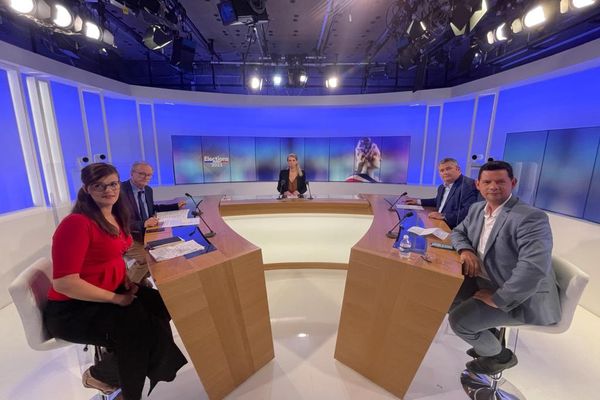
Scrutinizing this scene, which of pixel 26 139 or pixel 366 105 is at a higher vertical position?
pixel 366 105

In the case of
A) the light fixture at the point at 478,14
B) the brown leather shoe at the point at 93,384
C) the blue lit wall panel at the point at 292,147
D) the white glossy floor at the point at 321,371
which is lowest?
the white glossy floor at the point at 321,371

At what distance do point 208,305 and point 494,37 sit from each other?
165 inches

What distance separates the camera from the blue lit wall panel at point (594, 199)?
2952 millimetres

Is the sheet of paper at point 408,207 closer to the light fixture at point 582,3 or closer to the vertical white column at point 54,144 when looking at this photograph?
the light fixture at point 582,3

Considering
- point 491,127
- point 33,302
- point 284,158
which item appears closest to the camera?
point 33,302

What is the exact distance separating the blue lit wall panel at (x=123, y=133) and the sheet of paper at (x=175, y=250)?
4047mm

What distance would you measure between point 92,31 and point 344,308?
12.7 ft

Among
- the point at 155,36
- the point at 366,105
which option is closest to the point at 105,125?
the point at 155,36

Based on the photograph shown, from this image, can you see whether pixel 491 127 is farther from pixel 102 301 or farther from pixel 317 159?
pixel 102 301

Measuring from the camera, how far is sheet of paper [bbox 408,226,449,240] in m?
2.03

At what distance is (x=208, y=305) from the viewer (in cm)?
147

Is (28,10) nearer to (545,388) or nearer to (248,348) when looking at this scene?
(248,348)

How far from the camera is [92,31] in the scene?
279 centimetres

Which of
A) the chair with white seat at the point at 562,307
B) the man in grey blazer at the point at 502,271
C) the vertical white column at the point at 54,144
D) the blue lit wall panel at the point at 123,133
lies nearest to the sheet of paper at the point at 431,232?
the man in grey blazer at the point at 502,271
